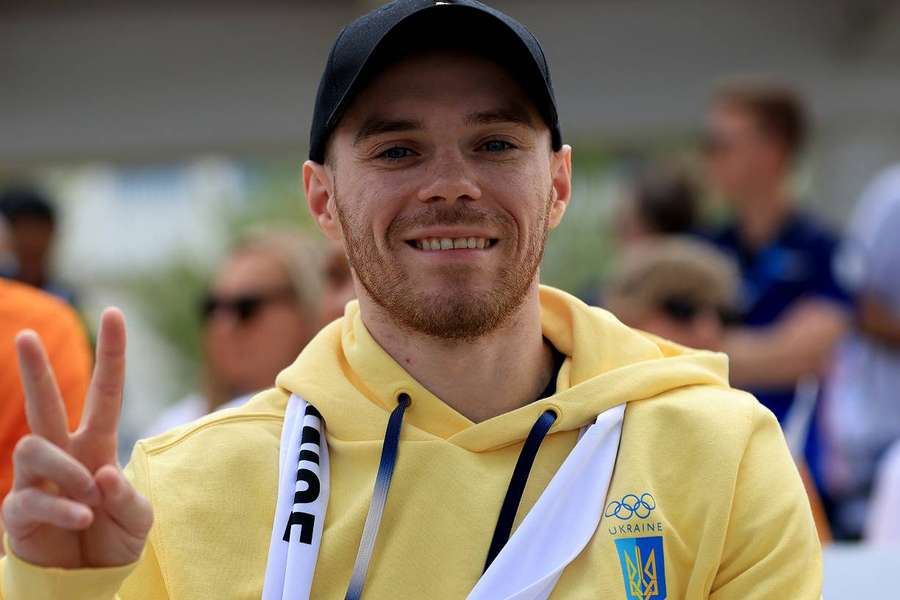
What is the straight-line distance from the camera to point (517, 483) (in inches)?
102

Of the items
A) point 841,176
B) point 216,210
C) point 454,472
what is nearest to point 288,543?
point 454,472

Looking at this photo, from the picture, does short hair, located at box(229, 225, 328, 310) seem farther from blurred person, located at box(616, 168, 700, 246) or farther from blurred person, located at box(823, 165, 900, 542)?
blurred person, located at box(823, 165, 900, 542)

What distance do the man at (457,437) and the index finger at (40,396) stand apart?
1.36 ft

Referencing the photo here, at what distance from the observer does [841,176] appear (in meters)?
9.69

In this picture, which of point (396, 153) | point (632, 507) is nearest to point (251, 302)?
point (396, 153)

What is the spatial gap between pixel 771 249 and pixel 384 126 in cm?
386

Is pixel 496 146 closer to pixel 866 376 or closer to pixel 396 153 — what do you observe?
pixel 396 153

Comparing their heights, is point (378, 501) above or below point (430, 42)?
below

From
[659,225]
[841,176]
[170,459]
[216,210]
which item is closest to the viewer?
[170,459]

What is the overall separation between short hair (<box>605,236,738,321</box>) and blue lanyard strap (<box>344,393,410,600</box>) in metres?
2.54

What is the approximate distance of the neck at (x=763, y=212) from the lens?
245 inches

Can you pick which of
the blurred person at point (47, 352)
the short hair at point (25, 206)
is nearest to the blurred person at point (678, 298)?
the blurred person at point (47, 352)

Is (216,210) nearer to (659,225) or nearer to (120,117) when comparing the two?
(120,117)

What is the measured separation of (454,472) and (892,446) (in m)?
3.67
